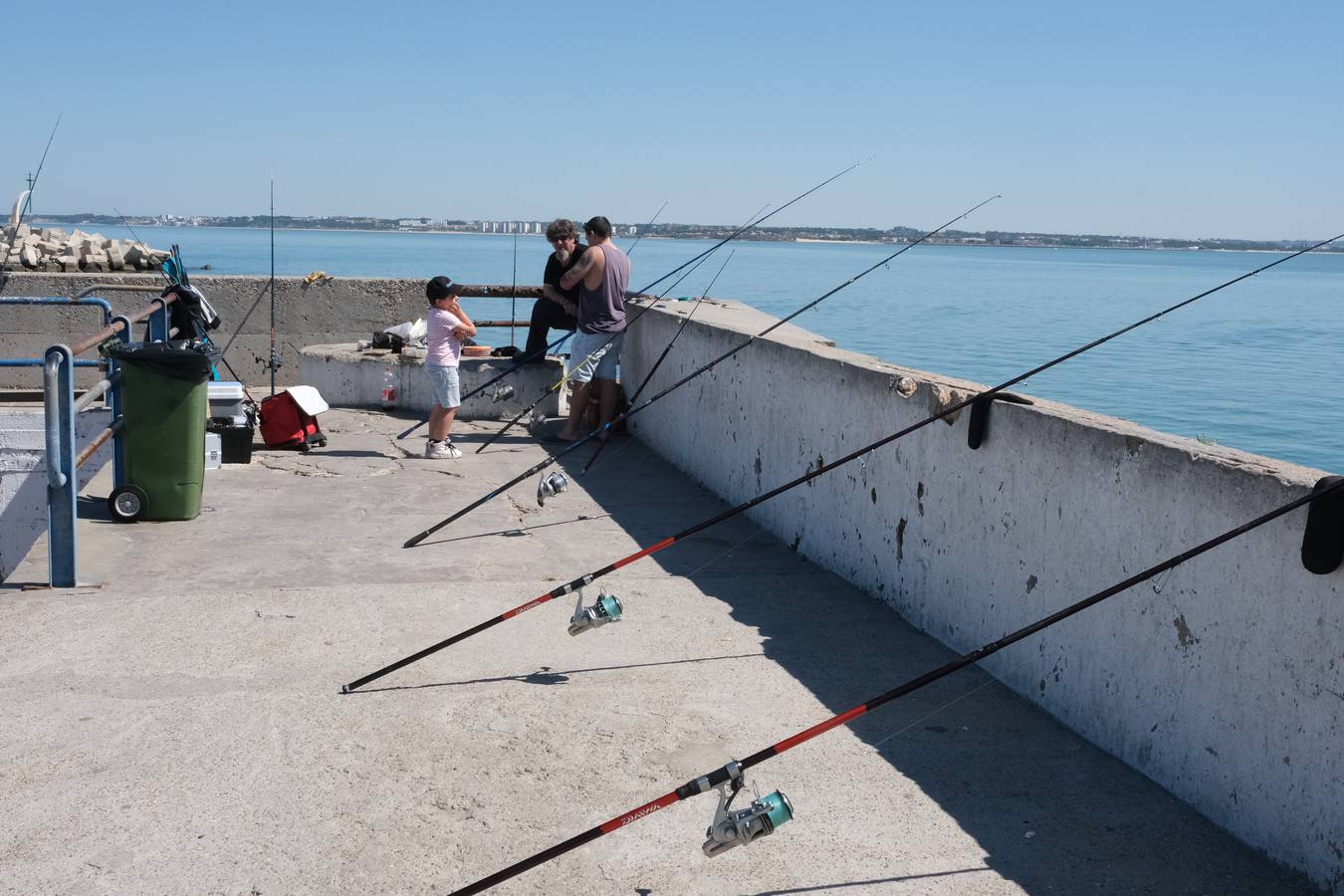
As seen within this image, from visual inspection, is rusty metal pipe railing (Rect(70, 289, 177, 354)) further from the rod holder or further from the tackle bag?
the rod holder

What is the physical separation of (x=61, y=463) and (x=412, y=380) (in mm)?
5898

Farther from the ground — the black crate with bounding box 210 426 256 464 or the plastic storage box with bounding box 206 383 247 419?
the plastic storage box with bounding box 206 383 247 419

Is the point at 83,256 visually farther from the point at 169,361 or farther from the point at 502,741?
the point at 502,741

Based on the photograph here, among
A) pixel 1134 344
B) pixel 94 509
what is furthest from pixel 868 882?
pixel 1134 344

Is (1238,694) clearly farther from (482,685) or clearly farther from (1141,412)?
(1141,412)

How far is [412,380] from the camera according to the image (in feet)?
37.5

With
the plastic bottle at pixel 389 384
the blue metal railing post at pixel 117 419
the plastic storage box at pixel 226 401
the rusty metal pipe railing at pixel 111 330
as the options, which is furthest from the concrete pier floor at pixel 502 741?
the plastic bottle at pixel 389 384

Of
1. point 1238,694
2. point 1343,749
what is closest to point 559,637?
point 1238,694

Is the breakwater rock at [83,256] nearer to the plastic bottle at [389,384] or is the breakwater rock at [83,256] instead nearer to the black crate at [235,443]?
the plastic bottle at [389,384]

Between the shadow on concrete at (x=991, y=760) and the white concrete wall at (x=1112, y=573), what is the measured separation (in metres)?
0.07

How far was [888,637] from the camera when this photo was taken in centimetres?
535

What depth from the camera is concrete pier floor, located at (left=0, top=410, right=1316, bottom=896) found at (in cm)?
340

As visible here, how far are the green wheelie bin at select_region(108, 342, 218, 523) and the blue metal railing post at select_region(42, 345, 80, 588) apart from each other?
3.78 feet

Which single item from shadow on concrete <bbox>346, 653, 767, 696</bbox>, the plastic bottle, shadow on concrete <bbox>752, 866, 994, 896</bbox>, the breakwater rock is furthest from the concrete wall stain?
the breakwater rock
